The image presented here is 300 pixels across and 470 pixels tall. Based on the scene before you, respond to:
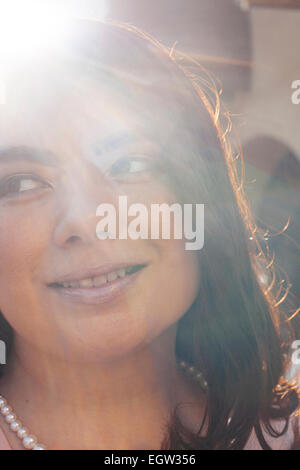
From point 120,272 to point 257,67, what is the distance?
2343mm

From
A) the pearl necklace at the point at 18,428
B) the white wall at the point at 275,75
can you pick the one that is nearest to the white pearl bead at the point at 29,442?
the pearl necklace at the point at 18,428

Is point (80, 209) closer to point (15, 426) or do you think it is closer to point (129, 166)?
point (129, 166)

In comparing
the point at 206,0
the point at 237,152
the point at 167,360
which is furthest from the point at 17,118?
the point at 206,0

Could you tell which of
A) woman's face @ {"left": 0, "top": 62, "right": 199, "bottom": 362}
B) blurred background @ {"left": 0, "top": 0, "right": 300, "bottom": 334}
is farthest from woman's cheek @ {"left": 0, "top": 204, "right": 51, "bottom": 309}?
blurred background @ {"left": 0, "top": 0, "right": 300, "bottom": 334}

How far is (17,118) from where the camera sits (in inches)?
32.0

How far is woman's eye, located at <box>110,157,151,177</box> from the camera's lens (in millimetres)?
859

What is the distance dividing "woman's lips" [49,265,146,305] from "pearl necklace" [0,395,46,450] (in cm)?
25

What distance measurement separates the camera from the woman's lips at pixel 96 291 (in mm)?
815

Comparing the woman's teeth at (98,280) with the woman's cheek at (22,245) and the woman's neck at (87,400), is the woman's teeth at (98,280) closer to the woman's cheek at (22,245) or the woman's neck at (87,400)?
the woman's cheek at (22,245)

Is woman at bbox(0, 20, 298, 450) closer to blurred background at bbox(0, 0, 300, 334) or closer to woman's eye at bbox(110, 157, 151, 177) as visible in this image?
woman's eye at bbox(110, 157, 151, 177)

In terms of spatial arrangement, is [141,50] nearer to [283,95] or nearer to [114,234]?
[114,234]

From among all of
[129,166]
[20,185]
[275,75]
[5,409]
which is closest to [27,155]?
[20,185]

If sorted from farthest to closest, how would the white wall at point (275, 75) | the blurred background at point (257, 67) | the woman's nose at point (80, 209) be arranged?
the white wall at point (275, 75) → the blurred background at point (257, 67) → the woman's nose at point (80, 209)

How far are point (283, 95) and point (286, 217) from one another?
1.33 meters
